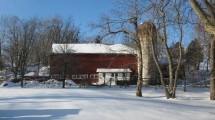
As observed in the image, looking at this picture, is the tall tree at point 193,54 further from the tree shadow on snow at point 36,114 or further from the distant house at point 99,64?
the tree shadow on snow at point 36,114

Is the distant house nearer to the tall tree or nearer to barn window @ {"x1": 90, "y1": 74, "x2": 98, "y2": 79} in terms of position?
barn window @ {"x1": 90, "y1": 74, "x2": 98, "y2": 79}

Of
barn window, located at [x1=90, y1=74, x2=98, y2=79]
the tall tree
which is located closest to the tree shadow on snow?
the tall tree

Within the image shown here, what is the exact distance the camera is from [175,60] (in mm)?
43312

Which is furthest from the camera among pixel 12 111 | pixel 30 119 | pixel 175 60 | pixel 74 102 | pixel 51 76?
pixel 51 76

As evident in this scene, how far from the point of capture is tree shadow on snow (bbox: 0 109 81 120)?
39.9 ft

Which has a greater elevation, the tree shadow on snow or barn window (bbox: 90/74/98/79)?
barn window (bbox: 90/74/98/79)

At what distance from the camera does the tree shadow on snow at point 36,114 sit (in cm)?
1217

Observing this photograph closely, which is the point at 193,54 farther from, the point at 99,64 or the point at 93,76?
the point at 93,76

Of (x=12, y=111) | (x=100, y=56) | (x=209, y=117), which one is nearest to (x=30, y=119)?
(x=12, y=111)

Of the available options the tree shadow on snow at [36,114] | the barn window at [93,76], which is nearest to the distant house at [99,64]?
the barn window at [93,76]

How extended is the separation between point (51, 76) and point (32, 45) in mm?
27094

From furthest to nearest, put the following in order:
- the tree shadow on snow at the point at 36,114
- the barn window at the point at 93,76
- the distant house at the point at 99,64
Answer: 1. the barn window at the point at 93,76
2. the distant house at the point at 99,64
3. the tree shadow on snow at the point at 36,114

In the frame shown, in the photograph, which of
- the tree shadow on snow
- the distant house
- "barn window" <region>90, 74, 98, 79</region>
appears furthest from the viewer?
"barn window" <region>90, 74, 98, 79</region>

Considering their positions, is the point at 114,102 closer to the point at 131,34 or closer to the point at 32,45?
the point at 131,34
